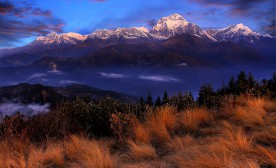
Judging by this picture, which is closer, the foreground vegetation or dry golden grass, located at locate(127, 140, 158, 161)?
the foreground vegetation

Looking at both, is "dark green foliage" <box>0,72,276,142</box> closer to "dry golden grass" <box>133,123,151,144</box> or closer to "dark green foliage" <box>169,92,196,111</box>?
"dry golden grass" <box>133,123,151,144</box>

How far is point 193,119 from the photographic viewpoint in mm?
10047

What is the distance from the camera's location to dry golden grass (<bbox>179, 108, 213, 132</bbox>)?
9.50m

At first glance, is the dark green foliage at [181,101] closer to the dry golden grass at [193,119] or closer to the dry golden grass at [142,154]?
the dry golden grass at [193,119]

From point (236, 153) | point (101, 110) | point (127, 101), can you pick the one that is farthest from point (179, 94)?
point (236, 153)

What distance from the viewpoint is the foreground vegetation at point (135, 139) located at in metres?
6.04

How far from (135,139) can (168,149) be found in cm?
133

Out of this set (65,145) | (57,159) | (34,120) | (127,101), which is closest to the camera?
(57,159)

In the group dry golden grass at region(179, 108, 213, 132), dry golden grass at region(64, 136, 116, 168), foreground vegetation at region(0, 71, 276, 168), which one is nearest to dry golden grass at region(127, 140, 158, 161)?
foreground vegetation at region(0, 71, 276, 168)

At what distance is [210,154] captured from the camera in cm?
580

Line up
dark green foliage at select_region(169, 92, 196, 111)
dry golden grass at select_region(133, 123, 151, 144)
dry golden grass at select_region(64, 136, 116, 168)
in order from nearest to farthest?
dry golden grass at select_region(64, 136, 116, 168), dry golden grass at select_region(133, 123, 151, 144), dark green foliage at select_region(169, 92, 196, 111)

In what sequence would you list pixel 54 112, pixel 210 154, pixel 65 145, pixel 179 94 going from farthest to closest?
pixel 179 94, pixel 54 112, pixel 65 145, pixel 210 154

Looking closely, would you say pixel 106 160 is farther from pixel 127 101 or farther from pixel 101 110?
pixel 127 101

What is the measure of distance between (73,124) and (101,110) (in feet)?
4.12
